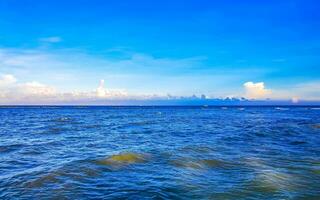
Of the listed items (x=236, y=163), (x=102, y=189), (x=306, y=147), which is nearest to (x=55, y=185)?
(x=102, y=189)

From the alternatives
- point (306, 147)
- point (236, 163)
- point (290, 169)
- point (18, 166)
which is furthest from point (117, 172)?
point (306, 147)

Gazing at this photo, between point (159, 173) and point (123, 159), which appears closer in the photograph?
point (159, 173)

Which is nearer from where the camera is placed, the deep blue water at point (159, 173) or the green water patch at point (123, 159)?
the deep blue water at point (159, 173)

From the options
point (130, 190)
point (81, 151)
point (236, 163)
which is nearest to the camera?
point (130, 190)

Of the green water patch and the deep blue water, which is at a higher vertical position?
the green water patch

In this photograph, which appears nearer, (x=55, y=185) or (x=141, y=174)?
(x=55, y=185)

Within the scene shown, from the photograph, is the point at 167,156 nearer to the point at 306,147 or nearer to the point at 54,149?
the point at 54,149

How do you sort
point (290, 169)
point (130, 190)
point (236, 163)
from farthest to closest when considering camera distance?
point (236, 163), point (290, 169), point (130, 190)

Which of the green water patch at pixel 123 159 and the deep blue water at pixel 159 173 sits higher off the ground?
the green water patch at pixel 123 159

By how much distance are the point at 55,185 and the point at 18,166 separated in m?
5.15

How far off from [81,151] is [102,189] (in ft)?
33.5

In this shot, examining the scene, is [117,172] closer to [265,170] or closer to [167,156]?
[167,156]

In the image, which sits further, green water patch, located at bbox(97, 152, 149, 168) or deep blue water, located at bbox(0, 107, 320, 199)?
green water patch, located at bbox(97, 152, 149, 168)

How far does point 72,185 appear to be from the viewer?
13023 mm
